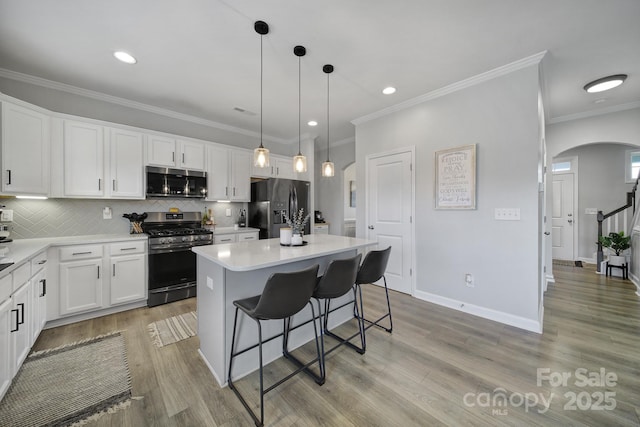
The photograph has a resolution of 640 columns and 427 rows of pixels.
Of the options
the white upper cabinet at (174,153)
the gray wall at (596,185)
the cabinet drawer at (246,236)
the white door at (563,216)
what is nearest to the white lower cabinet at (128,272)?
the white upper cabinet at (174,153)

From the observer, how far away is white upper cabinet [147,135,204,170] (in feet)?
11.2

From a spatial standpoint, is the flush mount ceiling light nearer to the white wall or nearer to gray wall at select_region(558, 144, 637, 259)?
the white wall

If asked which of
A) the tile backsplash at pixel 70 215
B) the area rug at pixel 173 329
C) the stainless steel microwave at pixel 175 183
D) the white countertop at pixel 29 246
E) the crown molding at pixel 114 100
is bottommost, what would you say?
the area rug at pixel 173 329

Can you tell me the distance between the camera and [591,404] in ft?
5.28

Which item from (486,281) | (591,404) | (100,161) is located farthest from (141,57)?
(591,404)

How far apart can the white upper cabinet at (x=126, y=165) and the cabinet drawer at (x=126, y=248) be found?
2.12ft

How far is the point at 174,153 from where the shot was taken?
358 cm

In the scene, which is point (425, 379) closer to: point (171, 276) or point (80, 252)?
point (171, 276)

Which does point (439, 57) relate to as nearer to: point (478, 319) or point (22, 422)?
point (478, 319)

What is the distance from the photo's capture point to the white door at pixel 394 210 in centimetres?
354

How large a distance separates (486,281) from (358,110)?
289 centimetres

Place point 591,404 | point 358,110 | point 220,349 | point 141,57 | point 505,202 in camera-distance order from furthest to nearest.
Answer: point 358,110 → point 505,202 → point 141,57 → point 220,349 → point 591,404

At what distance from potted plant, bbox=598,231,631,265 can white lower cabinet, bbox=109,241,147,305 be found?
7486 mm

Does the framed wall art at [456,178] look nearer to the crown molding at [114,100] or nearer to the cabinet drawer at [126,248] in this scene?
the crown molding at [114,100]
